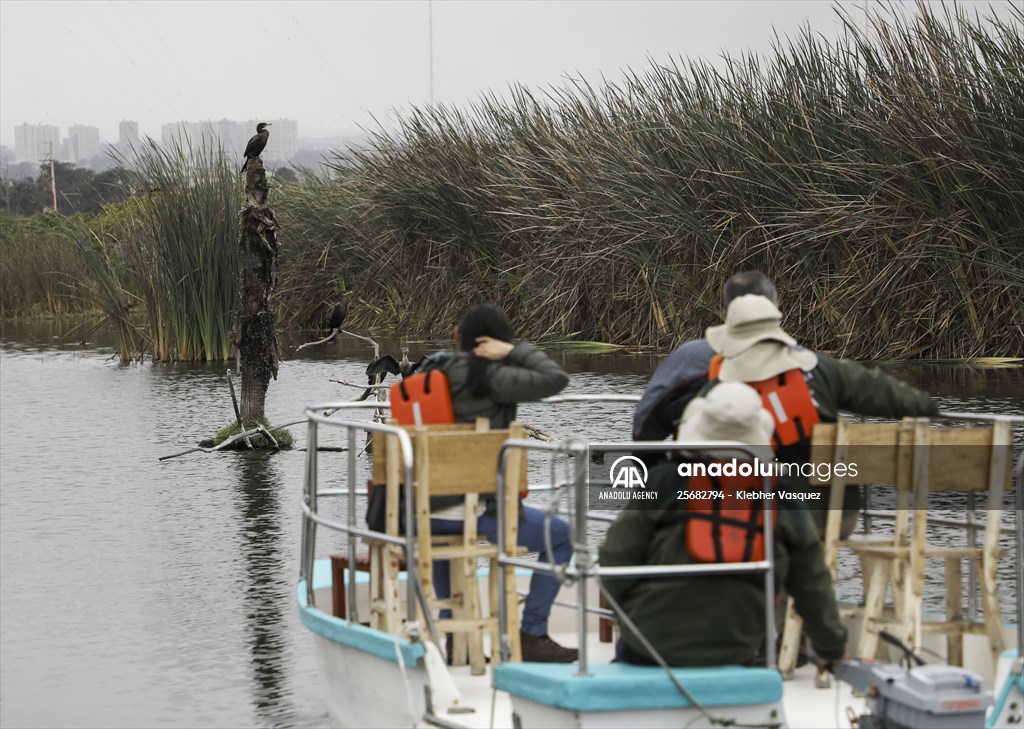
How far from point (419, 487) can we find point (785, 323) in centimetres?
1508

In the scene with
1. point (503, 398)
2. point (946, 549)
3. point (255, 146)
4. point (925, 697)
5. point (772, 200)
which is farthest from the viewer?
point (772, 200)

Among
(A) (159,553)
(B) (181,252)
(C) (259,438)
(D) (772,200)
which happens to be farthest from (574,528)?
(B) (181,252)

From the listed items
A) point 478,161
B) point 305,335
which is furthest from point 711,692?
point 305,335

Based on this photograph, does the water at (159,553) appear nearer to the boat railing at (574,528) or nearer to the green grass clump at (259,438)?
the green grass clump at (259,438)

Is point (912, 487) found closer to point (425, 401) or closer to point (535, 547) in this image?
point (535, 547)

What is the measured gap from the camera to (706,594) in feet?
15.9

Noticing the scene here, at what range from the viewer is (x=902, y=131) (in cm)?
1816

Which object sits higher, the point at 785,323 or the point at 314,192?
the point at 314,192

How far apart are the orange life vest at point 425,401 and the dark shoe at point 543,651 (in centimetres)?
87

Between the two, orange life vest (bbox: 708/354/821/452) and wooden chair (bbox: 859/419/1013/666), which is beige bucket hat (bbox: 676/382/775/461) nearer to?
orange life vest (bbox: 708/354/821/452)

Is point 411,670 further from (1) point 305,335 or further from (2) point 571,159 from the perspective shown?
(1) point 305,335

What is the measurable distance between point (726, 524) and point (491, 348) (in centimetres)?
153

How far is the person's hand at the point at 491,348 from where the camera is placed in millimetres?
6086

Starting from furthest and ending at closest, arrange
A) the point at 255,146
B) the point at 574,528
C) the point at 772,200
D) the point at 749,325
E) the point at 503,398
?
the point at 772,200 → the point at 255,146 → the point at 503,398 → the point at 749,325 → the point at 574,528
